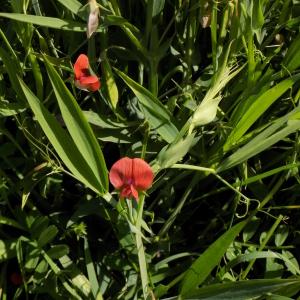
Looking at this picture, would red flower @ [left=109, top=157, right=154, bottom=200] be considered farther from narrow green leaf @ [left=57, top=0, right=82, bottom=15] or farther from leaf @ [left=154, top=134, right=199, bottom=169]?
narrow green leaf @ [left=57, top=0, right=82, bottom=15]

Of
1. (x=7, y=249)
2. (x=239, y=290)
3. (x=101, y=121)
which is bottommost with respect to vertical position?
(x=7, y=249)

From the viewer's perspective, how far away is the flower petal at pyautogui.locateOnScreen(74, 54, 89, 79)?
84 cm

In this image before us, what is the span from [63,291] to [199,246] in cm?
27

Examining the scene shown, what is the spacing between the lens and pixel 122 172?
0.72m

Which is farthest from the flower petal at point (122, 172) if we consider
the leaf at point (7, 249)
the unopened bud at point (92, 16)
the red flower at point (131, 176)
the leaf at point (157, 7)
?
the leaf at point (7, 249)

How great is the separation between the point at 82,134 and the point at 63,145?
3 cm

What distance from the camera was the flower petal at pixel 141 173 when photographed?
0.71m

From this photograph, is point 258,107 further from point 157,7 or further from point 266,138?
point 157,7

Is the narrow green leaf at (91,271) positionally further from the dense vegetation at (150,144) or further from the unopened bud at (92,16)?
the unopened bud at (92,16)

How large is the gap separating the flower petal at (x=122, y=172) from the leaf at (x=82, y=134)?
0.20 feet

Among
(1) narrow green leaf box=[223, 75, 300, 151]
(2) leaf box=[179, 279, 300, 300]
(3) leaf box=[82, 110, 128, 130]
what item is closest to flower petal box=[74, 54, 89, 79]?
(3) leaf box=[82, 110, 128, 130]

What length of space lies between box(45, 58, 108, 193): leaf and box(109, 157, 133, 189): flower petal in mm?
60

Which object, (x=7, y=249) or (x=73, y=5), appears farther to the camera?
(x=7, y=249)

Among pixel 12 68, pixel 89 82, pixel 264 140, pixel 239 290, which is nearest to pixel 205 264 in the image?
pixel 239 290
